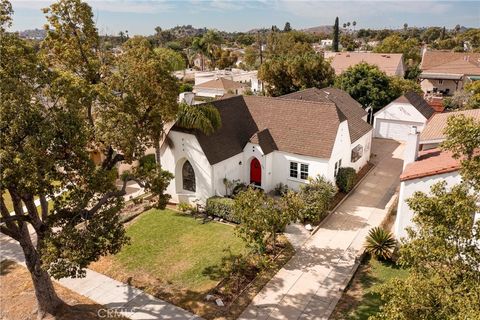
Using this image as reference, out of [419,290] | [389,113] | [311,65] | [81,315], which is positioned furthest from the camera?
[311,65]

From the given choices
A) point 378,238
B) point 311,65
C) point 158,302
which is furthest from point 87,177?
point 311,65

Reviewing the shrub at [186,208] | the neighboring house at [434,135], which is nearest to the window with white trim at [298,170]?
the shrub at [186,208]

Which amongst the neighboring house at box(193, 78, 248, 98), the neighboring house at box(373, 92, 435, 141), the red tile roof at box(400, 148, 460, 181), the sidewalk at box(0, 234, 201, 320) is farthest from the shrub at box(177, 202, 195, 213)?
the neighboring house at box(193, 78, 248, 98)

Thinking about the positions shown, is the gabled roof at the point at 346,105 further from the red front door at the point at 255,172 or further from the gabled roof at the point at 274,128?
the red front door at the point at 255,172

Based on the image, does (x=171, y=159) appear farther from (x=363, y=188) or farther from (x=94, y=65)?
(x=363, y=188)

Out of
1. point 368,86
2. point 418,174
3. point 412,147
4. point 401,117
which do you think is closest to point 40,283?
point 418,174

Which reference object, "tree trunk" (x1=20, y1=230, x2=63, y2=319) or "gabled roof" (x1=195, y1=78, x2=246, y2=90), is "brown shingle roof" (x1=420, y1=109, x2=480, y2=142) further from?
"gabled roof" (x1=195, y1=78, x2=246, y2=90)

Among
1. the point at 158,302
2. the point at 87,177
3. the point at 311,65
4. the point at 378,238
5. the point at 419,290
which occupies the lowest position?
the point at 158,302
